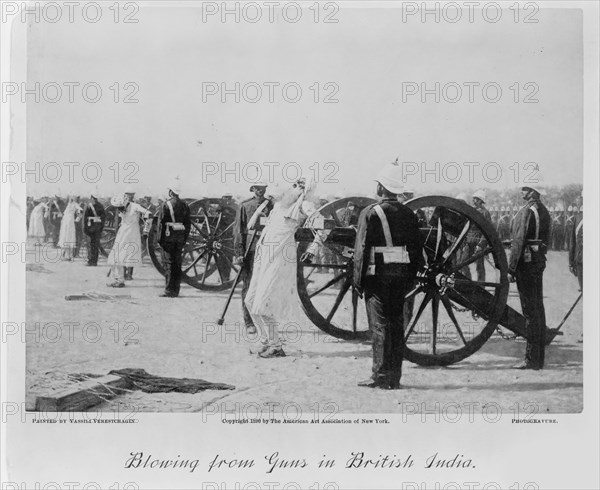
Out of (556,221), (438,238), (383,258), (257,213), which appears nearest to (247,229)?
(257,213)

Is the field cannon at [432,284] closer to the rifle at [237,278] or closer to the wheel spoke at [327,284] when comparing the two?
the wheel spoke at [327,284]

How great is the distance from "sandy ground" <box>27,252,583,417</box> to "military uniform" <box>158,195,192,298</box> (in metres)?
0.20

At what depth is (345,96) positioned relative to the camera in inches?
178

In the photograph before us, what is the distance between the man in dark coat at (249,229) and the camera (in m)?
4.53

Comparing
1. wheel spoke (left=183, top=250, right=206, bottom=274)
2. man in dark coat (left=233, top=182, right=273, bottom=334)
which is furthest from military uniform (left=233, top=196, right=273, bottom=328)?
wheel spoke (left=183, top=250, right=206, bottom=274)

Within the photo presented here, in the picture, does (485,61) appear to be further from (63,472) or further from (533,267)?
(63,472)

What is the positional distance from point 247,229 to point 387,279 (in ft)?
3.43

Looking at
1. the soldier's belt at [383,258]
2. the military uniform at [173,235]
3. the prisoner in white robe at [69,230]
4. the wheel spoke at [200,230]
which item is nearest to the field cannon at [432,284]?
the soldier's belt at [383,258]

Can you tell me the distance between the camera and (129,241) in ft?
15.3

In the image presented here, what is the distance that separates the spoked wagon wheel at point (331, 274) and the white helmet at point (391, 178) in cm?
19

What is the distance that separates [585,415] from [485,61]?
2.45 m

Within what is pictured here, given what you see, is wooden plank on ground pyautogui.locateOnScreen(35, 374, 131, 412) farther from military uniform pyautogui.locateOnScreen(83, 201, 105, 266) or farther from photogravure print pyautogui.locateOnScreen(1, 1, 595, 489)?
military uniform pyautogui.locateOnScreen(83, 201, 105, 266)

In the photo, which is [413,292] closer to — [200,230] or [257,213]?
[257,213]

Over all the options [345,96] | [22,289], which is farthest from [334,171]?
[22,289]
